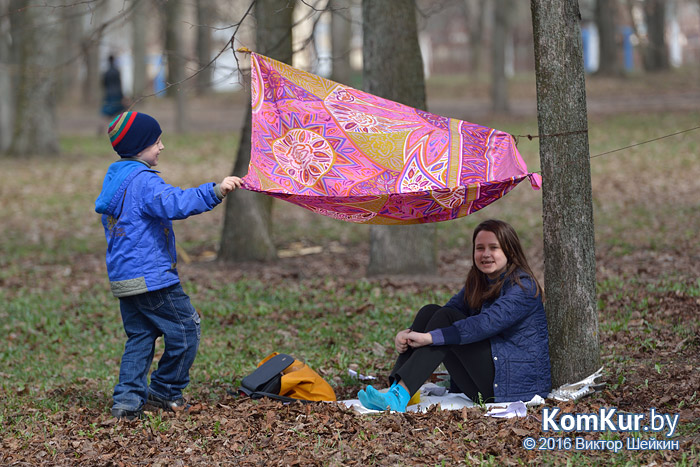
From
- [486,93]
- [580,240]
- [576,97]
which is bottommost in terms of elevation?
[580,240]

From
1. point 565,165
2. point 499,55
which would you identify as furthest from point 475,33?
point 565,165

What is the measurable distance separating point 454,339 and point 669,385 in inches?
52.2

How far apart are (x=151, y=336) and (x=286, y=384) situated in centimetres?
86

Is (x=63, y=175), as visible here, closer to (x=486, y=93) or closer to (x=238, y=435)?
(x=238, y=435)

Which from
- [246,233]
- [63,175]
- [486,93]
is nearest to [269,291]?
[246,233]

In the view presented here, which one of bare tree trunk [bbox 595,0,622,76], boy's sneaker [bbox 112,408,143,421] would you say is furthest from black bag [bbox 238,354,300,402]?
bare tree trunk [bbox 595,0,622,76]

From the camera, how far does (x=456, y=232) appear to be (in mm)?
12055

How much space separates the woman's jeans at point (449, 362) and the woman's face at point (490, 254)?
0.32 meters

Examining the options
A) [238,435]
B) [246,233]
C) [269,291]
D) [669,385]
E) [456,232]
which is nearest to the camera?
[238,435]

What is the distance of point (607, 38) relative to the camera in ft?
101

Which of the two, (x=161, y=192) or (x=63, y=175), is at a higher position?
(x=63, y=175)

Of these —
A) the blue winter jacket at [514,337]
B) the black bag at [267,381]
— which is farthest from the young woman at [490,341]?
the black bag at [267,381]

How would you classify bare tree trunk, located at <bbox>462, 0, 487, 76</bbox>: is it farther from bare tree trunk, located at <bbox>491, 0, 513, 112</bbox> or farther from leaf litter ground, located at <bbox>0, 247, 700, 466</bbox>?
leaf litter ground, located at <bbox>0, 247, 700, 466</bbox>

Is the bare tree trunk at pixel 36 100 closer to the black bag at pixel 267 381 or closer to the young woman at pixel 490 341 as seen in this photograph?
the black bag at pixel 267 381
